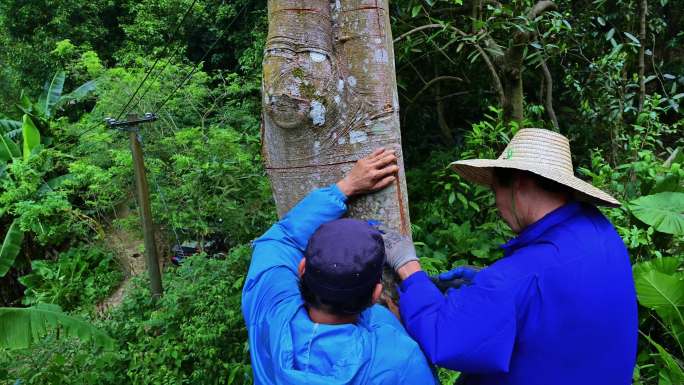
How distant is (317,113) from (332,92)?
0.29 feet

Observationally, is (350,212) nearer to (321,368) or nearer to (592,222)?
(321,368)

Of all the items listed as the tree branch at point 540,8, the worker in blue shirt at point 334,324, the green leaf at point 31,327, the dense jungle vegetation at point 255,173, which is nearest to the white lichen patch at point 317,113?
the worker in blue shirt at point 334,324

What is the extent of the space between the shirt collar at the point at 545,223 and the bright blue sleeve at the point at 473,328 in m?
0.22

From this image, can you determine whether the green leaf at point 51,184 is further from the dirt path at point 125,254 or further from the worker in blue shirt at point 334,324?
the worker in blue shirt at point 334,324

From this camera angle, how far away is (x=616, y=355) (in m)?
1.32

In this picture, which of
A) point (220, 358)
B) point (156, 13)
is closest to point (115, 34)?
point (156, 13)

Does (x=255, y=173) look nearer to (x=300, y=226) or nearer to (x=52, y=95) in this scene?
(x=300, y=226)

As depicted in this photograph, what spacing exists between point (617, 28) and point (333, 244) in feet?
15.7

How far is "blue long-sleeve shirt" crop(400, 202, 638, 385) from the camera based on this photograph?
120cm

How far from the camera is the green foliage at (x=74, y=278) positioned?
8.12m

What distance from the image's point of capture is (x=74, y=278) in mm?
8508

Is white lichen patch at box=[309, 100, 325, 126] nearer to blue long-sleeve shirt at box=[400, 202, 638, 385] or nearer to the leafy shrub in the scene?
blue long-sleeve shirt at box=[400, 202, 638, 385]

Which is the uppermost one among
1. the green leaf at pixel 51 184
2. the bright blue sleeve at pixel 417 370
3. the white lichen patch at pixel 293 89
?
the white lichen patch at pixel 293 89

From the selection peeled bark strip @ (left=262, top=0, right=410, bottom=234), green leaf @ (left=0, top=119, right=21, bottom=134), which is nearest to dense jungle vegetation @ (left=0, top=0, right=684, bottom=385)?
green leaf @ (left=0, top=119, right=21, bottom=134)
